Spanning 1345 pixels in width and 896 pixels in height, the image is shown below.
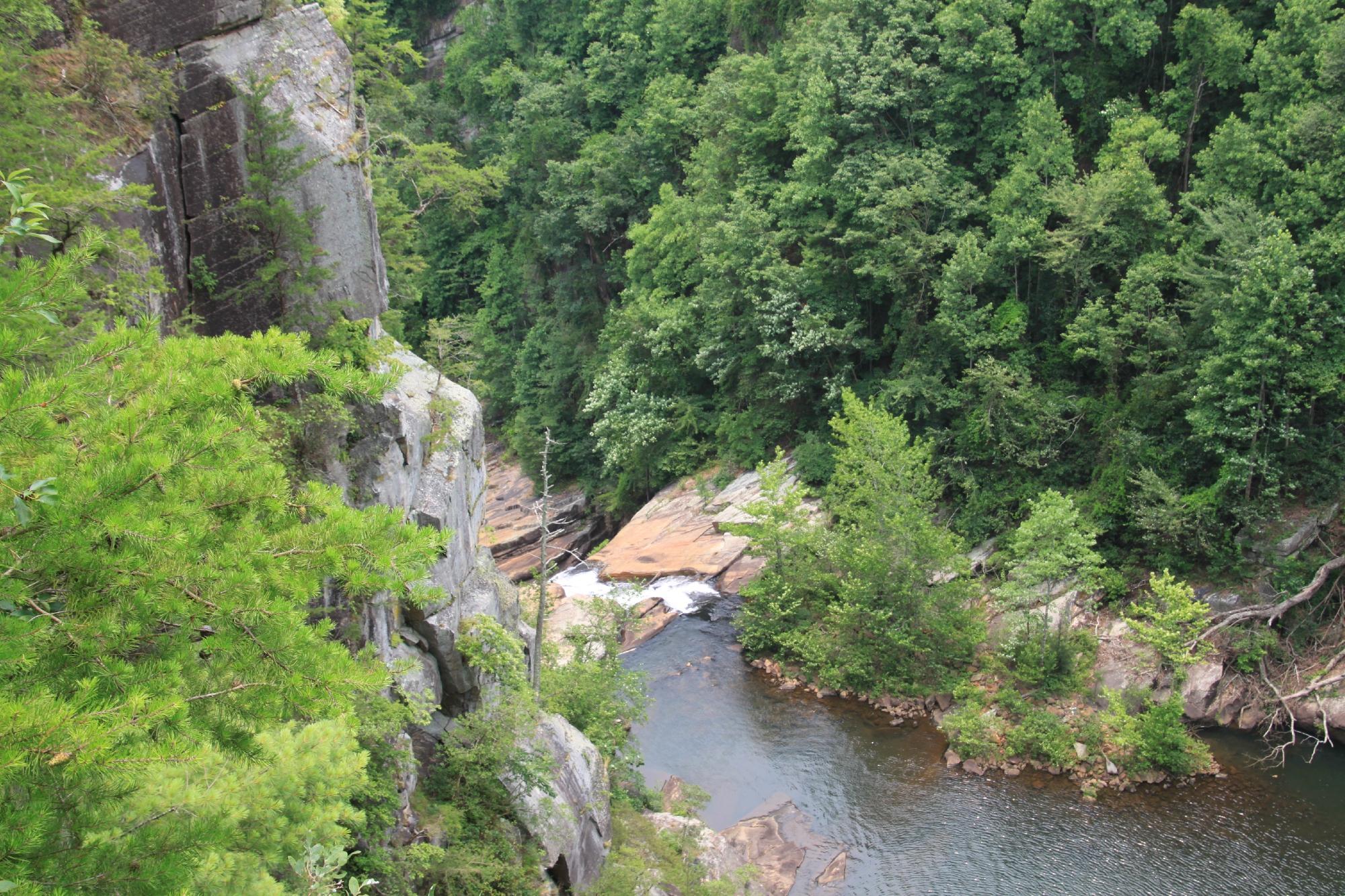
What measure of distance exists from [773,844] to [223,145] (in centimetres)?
1498

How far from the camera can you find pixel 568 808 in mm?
14297

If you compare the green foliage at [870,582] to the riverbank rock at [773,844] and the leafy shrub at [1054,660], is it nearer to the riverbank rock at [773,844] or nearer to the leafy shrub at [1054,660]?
the leafy shrub at [1054,660]

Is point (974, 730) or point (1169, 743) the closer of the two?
point (1169, 743)

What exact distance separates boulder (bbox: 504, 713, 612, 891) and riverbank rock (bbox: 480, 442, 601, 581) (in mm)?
16154

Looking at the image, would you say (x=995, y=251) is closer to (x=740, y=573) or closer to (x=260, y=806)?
(x=740, y=573)

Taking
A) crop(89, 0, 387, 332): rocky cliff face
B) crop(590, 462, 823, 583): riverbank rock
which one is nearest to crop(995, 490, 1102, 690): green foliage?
crop(590, 462, 823, 583): riverbank rock

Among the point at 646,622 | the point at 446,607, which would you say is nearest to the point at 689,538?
the point at 646,622

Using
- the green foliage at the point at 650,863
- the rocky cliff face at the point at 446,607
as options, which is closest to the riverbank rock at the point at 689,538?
the green foliage at the point at 650,863

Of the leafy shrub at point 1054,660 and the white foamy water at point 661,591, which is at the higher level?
the leafy shrub at point 1054,660

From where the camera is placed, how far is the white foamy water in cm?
2634

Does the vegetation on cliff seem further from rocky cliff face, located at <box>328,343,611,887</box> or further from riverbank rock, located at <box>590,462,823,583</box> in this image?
riverbank rock, located at <box>590,462,823,583</box>

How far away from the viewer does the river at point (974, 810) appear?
52.5 ft

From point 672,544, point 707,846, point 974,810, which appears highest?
point 707,846

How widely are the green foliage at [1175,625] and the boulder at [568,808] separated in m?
11.9
